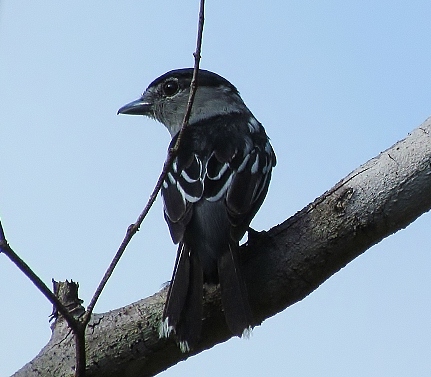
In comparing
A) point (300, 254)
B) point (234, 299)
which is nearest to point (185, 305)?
point (234, 299)

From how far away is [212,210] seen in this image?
4.11 meters

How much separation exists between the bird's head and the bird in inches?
21.3

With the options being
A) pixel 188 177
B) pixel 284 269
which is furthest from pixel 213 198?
pixel 284 269

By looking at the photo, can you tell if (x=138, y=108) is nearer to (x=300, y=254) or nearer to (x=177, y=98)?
(x=177, y=98)

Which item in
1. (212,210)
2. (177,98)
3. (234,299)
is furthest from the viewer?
(177,98)

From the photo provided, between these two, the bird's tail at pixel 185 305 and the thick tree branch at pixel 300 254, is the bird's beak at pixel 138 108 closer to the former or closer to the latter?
the bird's tail at pixel 185 305

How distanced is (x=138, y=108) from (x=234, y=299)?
9.41 ft

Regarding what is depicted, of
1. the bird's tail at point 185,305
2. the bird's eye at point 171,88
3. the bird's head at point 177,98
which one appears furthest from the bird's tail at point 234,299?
the bird's eye at point 171,88

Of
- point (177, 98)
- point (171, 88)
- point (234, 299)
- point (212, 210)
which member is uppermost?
point (171, 88)

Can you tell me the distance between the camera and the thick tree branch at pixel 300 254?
11.8 feet

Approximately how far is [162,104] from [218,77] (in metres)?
0.52

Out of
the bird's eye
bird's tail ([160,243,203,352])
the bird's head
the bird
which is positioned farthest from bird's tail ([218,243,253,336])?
the bird's eye

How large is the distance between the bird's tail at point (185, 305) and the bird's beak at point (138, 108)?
241 centimetres

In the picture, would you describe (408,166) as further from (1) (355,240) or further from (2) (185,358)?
(2) (185,358)
